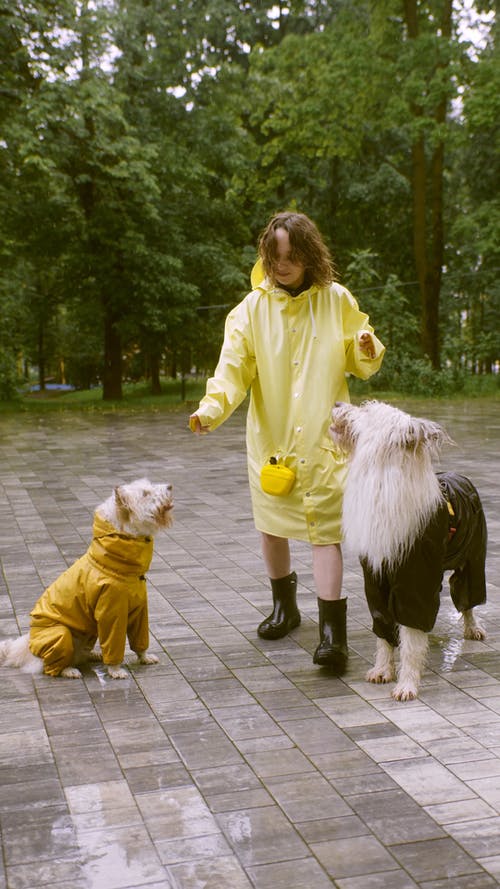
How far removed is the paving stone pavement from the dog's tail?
0.04 m

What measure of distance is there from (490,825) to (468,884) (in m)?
0.35

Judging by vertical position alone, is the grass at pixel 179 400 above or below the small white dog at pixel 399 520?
below

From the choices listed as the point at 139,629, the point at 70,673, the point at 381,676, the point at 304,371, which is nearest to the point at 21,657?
the point at 70,673

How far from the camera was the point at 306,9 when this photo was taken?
1174 inches

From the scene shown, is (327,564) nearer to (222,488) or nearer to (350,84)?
(222,488)

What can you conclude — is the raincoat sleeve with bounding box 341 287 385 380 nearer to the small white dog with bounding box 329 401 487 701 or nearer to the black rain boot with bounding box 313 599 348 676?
the small white dog with bounding box 329 401 487 701

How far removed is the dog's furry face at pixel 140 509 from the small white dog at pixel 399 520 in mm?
783

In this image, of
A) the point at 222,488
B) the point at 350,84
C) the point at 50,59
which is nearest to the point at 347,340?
the point at 222,488

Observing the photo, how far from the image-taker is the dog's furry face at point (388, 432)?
3.73 m

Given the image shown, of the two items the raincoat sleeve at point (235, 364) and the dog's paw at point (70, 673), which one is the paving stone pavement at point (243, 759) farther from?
the raincoat sleeve at point (235, 364)

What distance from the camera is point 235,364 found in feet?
14.8

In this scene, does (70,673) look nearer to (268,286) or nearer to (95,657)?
(95,657)

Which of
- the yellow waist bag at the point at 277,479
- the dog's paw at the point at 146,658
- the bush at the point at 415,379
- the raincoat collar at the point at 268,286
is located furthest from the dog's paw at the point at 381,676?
the bush at the point at 415,379

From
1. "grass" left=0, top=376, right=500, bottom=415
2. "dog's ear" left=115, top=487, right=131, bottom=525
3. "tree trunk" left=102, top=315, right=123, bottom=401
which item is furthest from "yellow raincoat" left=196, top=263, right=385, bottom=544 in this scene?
"tree trunk" left=102, top=315, right=123, bottom=401
